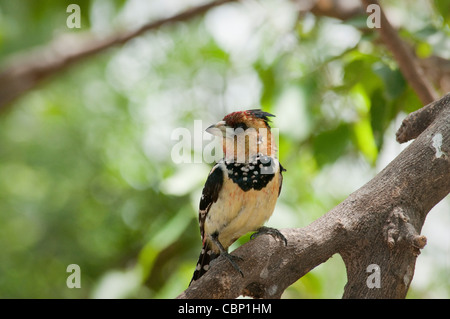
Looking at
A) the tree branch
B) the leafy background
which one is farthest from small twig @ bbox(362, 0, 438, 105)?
the tree branch

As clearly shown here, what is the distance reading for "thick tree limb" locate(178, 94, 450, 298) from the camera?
1.27 meters

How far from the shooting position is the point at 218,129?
4.52ft

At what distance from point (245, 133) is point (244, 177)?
0.11m

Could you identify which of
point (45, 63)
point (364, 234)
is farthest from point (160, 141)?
point (364, 234)

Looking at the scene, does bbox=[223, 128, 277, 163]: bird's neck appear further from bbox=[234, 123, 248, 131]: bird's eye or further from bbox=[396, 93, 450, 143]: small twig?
bbox=[396, 93, 450, 143]: small twig

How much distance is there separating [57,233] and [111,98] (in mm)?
951

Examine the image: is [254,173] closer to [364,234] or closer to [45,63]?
[364,234]

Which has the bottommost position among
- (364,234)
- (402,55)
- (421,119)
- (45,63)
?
(364,234)

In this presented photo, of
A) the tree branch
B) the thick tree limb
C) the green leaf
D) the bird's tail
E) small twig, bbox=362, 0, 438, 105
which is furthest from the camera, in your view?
the tree branch

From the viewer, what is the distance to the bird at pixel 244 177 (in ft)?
4.60

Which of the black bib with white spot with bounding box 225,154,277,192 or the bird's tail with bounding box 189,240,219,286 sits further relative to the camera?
the bird's tail with bounding box 189,240,219,286

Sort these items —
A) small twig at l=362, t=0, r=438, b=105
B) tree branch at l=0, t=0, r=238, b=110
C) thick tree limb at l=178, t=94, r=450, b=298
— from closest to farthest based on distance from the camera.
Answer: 1. thick tree limb at l=178, t=94, r=450, b=298
2. small twig at l=362, t=0, r=438, b=105
3. tree branch at l=0, t=0, r=238, b=110
